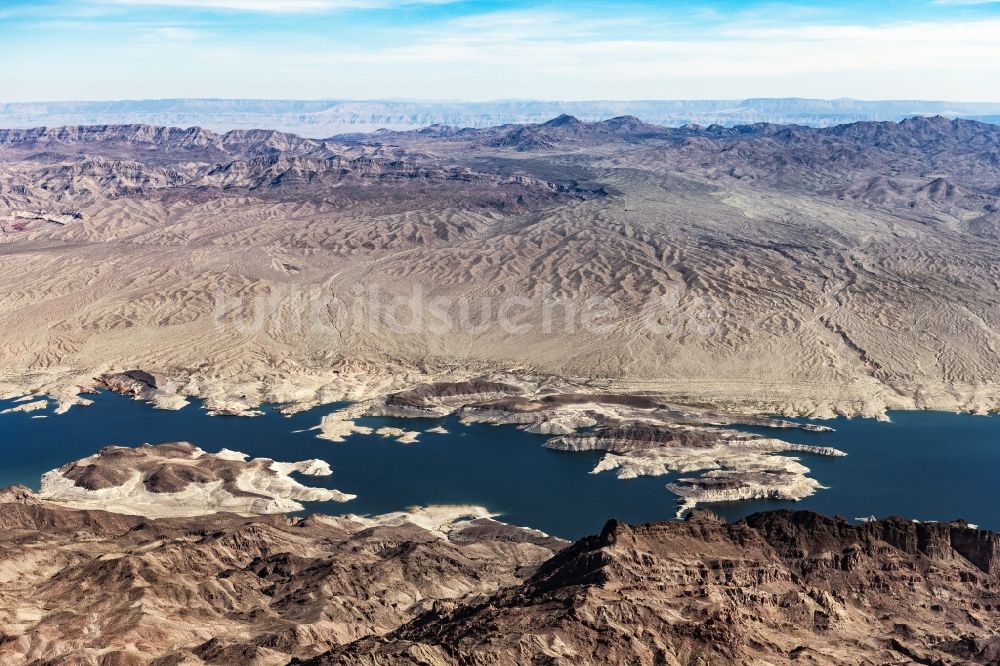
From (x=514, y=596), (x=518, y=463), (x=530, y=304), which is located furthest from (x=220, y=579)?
(x=530, y=304)

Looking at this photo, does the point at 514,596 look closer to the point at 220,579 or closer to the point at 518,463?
the point at 220,579

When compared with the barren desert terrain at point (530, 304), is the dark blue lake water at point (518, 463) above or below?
below

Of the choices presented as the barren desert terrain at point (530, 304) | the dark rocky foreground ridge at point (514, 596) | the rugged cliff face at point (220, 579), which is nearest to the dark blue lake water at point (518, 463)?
the barren desert terrain at point (530, 304)

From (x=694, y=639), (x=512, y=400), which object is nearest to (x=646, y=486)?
(x=512, y=400)

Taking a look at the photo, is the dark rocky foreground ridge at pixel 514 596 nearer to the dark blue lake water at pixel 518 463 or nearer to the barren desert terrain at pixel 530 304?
the dark blue lake water at pixel 518 463

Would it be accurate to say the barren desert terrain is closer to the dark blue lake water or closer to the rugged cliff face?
the dark blue lake water

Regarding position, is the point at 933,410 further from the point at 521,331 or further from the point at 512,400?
the point at 521,331
